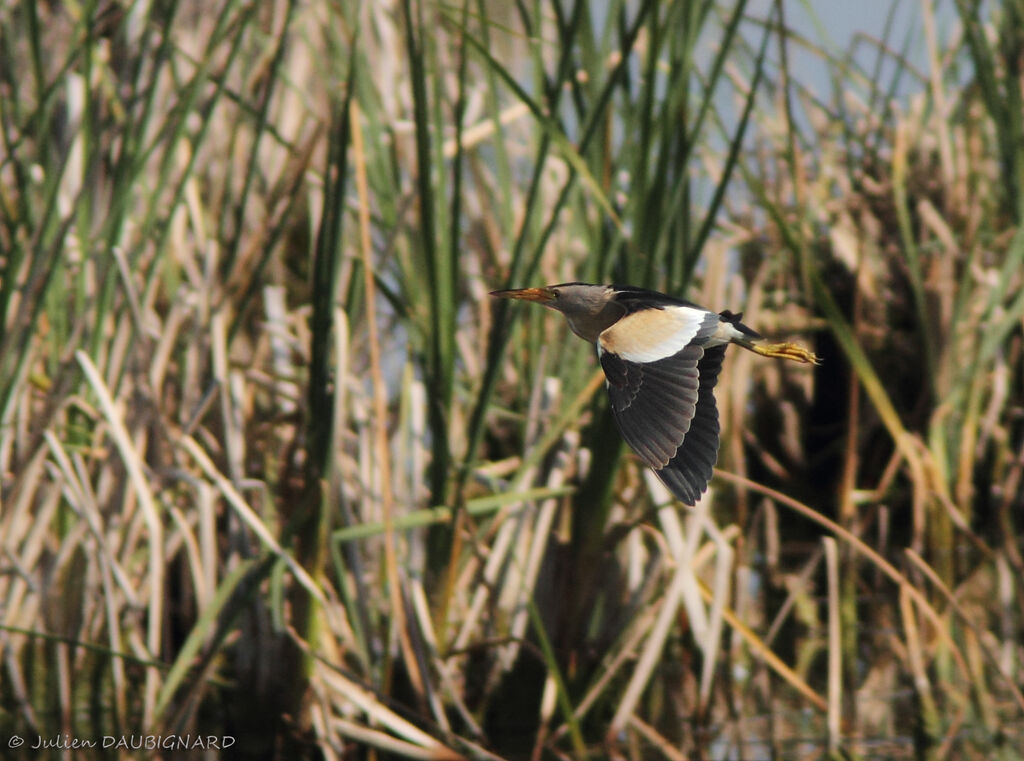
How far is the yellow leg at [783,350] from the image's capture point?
2.10 m

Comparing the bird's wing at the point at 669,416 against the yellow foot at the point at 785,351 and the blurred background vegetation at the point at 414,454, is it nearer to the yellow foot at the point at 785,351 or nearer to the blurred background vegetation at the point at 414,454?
the yellow foot at the point at 785,351

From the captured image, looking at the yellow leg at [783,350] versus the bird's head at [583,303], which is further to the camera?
the bird's head at [583,303]

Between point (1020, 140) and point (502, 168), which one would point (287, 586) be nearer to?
point (502, 168)

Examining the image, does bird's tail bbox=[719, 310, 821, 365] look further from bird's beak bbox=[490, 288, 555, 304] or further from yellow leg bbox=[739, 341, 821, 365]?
bird's beak bbox=[490, 288, 555, 304]

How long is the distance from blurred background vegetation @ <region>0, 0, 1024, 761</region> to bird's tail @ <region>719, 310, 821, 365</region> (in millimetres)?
363

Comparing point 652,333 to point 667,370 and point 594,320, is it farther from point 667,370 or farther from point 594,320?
point 594,320

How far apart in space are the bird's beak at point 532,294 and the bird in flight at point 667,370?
0.02 m

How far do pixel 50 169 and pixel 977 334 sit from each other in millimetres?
2467

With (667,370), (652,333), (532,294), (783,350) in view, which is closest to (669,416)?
(667,370)

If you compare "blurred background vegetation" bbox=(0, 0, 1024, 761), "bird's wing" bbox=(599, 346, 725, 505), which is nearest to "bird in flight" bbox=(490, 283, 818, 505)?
"bird's wing" bbox=(599, 346, 725, 505)

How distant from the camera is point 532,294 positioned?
93.6 inches

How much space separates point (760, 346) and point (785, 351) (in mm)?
129

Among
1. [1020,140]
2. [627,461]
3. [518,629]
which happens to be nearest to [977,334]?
[1020,140]

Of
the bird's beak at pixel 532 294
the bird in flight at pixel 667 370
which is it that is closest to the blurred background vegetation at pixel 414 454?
the bird's beak at pixel 532 294
